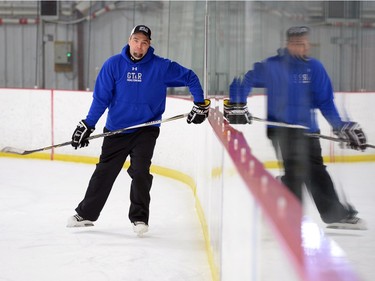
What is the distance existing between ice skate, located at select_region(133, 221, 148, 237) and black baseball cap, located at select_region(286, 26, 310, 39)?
292cm

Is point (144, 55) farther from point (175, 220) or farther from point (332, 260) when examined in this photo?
→ point (332, 260)

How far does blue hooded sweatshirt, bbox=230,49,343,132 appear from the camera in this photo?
2.32ft

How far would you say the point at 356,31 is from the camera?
637 millimetres

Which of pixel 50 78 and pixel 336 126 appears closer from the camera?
pixel 336 126

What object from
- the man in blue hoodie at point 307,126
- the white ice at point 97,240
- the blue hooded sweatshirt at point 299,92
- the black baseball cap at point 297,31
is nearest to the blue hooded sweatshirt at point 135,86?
the white ice at point 97,240

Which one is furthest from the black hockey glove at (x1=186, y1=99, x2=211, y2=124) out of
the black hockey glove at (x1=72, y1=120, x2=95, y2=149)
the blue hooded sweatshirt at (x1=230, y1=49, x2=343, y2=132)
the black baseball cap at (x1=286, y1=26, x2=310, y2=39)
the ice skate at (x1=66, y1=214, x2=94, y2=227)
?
the black baseball cap at (x1=286, y1=26, x2=310, y2=39)

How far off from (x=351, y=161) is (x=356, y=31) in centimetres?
13

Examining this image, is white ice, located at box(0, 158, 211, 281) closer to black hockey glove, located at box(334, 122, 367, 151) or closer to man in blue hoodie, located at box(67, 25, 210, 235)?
man in blue hoodie, located at box(67, 25, 210, 235)

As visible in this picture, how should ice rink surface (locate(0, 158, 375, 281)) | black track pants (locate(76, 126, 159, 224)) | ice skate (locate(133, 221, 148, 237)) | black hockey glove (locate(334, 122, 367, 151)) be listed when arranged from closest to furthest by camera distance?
black hockey glove (locate(334, 122, 367, 151)), ice rink surface (locate(0, 158, 375, 281)), ice skate (locate(133, 221, 148, 237)), black track pants (locate(76, 126, 159, 224))

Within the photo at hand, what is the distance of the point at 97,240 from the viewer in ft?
11.7

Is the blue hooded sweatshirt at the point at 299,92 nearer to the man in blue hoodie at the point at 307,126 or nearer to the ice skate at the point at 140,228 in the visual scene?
the man in blue hoodie at the point at 307,126

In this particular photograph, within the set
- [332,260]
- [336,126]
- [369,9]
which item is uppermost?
[369,9]

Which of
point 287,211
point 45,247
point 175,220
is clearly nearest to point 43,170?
point 175,220

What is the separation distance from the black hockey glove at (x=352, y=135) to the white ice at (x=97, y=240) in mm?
2158
